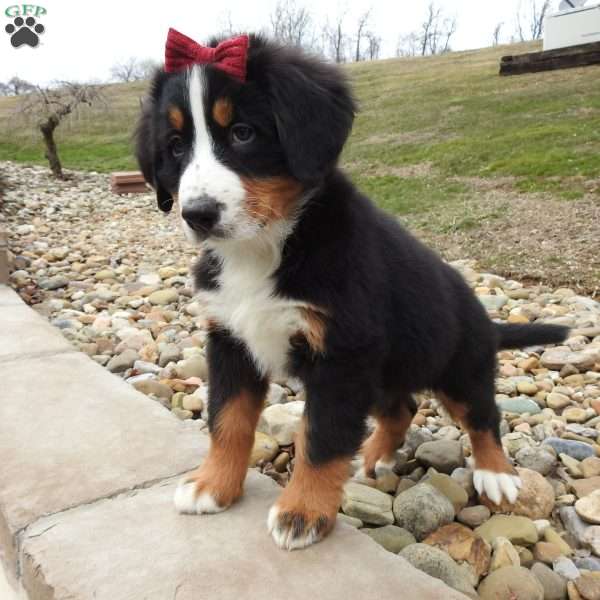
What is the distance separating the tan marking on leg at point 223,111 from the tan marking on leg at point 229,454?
0.97 metres

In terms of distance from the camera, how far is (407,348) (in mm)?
2508

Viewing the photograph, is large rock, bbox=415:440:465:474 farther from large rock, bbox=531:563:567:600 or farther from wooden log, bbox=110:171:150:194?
wooden log, bbox=110:171:150:194

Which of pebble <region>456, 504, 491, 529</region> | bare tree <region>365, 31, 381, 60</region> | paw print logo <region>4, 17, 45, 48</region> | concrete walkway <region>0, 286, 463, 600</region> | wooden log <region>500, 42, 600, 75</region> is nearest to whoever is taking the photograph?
concrete walkway <region>0, 286, 463, 600</region>

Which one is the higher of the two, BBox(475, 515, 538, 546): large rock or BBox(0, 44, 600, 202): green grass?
BBox(475, 515, 538, 546): large rock

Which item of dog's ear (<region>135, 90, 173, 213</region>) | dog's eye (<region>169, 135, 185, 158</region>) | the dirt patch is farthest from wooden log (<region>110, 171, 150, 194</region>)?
dog's eye (<region>169, 135, 185, 158</region>)

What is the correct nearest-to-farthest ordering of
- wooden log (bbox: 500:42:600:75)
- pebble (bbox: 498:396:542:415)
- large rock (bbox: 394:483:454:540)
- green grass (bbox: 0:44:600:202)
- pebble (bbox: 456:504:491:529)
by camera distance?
large rock (bbox: 394:483:454:540), pebble (bbox: 456:504:491:529), pebble (bbox: 498:396:542:415), green grass (bbox: 0:44:600:202), wooden log (bbox: 500:42:600:75)

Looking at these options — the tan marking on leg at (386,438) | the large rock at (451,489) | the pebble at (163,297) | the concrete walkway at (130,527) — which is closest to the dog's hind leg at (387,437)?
the tan marking on leg at (386,438)

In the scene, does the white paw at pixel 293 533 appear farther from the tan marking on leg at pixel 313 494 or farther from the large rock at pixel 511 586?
the large rock at pixel 511 586

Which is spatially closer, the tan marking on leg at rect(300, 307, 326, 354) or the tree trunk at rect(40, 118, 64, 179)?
the tan marking on leg at rect(300, 307, 326, 354)

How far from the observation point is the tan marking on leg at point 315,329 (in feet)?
6.97

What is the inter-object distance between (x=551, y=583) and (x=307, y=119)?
177 cm

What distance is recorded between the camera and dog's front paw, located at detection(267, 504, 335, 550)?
204cm

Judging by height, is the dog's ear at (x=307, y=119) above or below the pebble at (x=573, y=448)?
above

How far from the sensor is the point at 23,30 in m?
15.8
